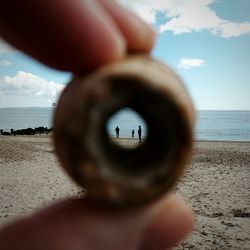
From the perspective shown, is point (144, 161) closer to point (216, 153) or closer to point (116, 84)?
point (116, 84)

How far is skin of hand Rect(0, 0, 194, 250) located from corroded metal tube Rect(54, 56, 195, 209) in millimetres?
111

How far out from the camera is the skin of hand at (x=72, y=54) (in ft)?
5.70

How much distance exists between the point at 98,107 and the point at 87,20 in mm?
427

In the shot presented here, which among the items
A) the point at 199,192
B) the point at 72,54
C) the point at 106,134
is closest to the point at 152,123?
the point at 106,134

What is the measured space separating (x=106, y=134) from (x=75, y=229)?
1.58 feet

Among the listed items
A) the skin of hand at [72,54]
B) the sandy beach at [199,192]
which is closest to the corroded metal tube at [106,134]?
the skin of hand at [72,54]

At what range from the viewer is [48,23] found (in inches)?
69.6

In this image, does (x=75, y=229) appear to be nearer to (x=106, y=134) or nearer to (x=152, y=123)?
(x=106, y=134)

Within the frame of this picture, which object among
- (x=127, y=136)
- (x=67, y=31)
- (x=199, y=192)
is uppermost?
(x=67, y=31)

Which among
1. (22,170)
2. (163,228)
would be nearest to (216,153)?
(22,170)

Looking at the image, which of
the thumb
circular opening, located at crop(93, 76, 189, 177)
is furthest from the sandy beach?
circular opening, located at crop(93, 76, 189, 177)

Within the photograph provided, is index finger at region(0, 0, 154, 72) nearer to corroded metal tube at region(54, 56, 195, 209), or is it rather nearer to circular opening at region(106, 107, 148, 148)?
corroded metal tube at region(54, 56, 195, 209)

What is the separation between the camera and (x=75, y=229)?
1790mm

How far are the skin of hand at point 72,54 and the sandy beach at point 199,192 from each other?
919cm
